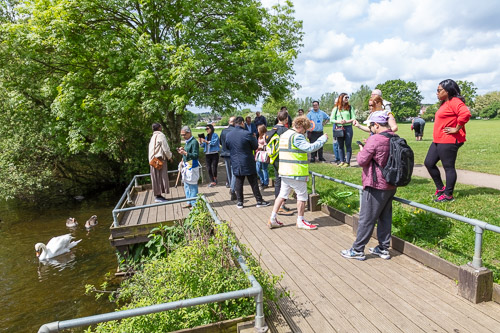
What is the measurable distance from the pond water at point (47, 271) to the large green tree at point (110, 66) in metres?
2.71

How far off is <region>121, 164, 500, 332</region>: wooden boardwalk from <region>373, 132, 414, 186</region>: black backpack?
1.23 meters

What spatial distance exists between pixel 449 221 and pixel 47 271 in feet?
32.4

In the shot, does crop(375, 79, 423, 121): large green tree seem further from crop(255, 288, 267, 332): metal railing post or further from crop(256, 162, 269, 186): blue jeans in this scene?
crop(255, 288, 267, 332): metal railing post

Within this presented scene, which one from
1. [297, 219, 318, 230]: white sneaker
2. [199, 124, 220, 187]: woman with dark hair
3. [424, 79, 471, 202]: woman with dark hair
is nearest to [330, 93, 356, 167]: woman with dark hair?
[424, 79, 471, 202]: woman with dark hair

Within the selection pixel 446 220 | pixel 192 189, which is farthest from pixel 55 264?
pixel 446 220

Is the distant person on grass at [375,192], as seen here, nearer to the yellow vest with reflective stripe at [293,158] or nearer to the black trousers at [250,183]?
the yellow vest with reflective stripe at [293,158]

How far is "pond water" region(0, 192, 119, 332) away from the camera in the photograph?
6.81m

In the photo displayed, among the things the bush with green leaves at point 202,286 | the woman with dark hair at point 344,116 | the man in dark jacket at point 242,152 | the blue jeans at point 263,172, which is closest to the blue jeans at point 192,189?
the man in dark jacket at point 242,152

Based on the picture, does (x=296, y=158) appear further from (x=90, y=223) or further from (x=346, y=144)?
(x=90, y=223)

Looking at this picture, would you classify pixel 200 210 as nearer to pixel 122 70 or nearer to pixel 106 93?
pixel 106 93

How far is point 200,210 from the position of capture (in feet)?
17.8

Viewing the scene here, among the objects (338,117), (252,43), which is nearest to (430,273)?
(338,117)

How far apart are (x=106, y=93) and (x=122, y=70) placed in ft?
4.70

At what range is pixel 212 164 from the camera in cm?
1077
